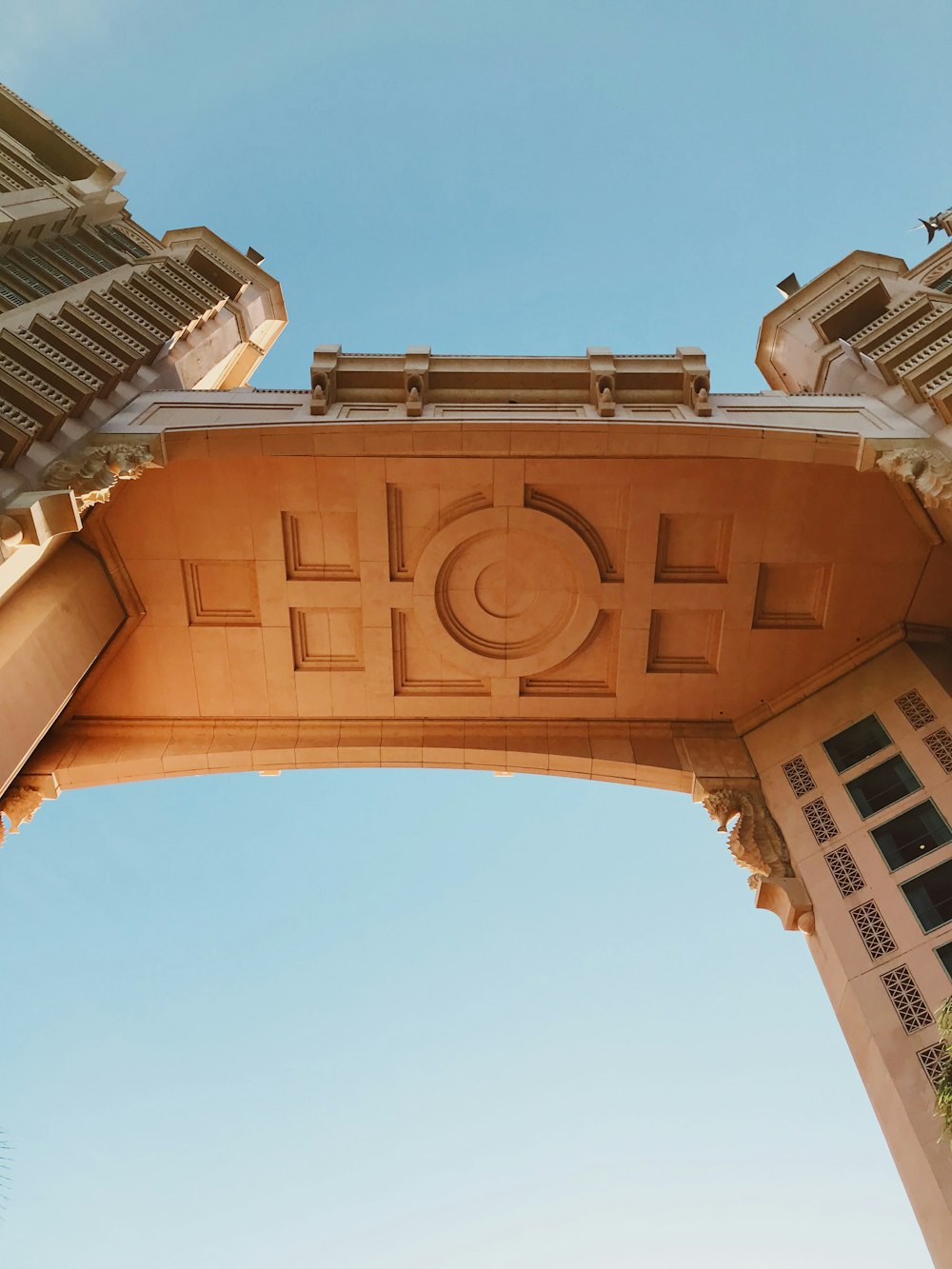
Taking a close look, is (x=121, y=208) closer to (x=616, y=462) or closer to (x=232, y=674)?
(x=232, y=674)

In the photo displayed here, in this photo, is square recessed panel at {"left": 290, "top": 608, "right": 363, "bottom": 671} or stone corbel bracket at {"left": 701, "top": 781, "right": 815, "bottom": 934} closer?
stone corbel bracket at {"left": 701, "top": 781, "right": 815, "bottom": 934}

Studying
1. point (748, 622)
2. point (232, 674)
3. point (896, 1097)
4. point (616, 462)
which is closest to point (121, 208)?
point (232, 674)

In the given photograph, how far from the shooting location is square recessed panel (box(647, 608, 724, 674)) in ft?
54.1

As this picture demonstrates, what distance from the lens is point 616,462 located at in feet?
48.7

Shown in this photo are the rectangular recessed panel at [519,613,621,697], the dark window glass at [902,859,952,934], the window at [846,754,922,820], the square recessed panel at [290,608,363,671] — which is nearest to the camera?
the dark window glass at [902,859,952,934]

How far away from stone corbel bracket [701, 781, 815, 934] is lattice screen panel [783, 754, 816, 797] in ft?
2.00

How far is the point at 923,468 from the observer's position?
12523mm

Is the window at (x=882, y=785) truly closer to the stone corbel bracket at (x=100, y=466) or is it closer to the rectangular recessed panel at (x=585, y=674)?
the rectangular recessed panel at (x=585, y=674)

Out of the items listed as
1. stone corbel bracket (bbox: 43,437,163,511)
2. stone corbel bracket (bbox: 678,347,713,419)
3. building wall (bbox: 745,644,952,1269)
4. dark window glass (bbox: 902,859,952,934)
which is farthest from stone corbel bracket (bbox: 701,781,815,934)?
stone corbel bracket (bbox: 43,437,163,511)

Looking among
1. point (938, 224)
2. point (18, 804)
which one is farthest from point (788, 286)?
point (18, 804)

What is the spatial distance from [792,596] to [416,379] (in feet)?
25.3

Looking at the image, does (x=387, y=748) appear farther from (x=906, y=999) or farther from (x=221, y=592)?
(x=906, y=999)

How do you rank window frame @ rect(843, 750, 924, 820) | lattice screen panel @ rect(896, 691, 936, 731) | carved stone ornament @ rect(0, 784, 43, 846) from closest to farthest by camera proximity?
window frame @ rect(843, 750, 924, 820) < lattice screen panel @ rect(896, 691, 936, 731) < carved stone ornament @ rect(0, 784, 43, 846)

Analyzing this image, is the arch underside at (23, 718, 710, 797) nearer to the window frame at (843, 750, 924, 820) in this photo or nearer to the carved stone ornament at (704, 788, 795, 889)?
the carved stone ornament at (704, 788, 795, 889)
